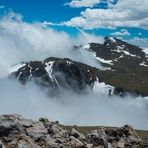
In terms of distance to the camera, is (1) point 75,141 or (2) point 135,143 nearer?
(1) point 75,141

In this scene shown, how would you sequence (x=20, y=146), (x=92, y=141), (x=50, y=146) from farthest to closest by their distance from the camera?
1. (x=92, y=141)
2. (x=50, y=146)
3. (x=20, y=146)

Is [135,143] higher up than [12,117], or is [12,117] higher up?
[12,117]

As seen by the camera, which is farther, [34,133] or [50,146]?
[34,133]

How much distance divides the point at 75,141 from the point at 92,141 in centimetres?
764

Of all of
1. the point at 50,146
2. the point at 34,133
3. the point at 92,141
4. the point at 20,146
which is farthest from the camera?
the point at 92,141

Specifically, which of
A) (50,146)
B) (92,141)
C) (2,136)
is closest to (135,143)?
(92,141)

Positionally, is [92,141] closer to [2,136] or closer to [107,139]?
[107,139]

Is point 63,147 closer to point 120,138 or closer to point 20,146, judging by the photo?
point 20,146

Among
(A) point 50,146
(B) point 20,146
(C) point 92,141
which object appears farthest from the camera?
(C) point 92,141

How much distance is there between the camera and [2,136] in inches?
1859

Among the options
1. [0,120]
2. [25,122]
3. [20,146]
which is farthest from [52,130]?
[20,146]

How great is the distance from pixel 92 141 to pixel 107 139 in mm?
4033

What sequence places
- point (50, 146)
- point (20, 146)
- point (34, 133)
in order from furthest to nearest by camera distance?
point (34, 133)
point (50, 146)
point (20, 146)

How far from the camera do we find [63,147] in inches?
1812
